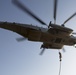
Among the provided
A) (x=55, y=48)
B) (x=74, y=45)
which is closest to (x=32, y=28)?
(x=55, y=48)

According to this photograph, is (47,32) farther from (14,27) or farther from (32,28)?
(14,27)

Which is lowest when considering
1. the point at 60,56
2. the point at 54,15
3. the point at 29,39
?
the point at 60,56

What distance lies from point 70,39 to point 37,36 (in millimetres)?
4076

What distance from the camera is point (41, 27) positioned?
2394cm

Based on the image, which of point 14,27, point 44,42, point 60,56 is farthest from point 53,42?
point 14,27

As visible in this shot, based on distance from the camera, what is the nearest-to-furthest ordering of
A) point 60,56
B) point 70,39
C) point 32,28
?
point 60,56, point 32,28, point 70,39

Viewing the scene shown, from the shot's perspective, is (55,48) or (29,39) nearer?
(29,39)

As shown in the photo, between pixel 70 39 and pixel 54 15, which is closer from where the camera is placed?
pixel 54 15

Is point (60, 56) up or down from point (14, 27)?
down

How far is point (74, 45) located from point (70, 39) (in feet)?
4.19

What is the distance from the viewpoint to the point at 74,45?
83.4 feet

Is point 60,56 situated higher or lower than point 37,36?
lower

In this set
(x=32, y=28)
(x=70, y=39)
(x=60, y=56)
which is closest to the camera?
(x=60, y=56)

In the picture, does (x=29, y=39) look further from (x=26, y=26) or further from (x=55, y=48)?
(x=55, y=48)
